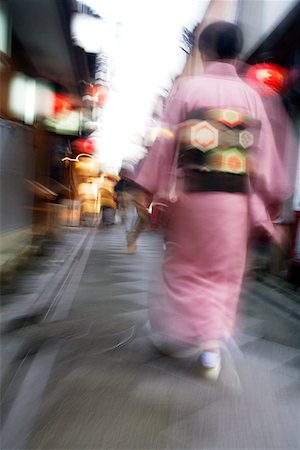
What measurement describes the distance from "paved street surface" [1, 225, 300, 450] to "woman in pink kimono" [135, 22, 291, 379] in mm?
273

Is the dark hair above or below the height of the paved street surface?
Result: above

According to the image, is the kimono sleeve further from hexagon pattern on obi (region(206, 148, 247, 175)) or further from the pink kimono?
hexagon pattern on obi (region(206, 148, 247, 175))

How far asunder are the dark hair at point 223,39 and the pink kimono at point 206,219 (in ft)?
0.23

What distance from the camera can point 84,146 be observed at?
17.8m

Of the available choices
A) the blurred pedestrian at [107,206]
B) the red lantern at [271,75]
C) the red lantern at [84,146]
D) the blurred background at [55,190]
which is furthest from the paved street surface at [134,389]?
the red lantern at [84,146]

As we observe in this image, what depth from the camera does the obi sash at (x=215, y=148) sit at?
2584 mm

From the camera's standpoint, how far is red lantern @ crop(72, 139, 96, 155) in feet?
57.4

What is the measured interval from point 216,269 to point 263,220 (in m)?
0.42

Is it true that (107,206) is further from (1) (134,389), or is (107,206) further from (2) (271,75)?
(1) (134,389)

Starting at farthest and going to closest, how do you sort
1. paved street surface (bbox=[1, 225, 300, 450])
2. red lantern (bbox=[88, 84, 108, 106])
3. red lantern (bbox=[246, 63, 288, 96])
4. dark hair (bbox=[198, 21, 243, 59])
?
red lantern (bbox=[88, 84, 108, 106])
red lantern (bbox=[246, 63, 288, 96])
dark hair (bbox=[198, 21, 243, 59])
paved street surface (bbox=[1, 225, 300, 450])

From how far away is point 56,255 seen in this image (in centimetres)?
755

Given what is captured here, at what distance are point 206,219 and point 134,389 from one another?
1034 millimetres

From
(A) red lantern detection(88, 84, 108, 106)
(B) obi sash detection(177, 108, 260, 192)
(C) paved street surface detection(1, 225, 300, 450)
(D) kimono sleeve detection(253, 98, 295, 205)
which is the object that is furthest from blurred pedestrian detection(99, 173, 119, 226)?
(B) obi sash detection(177, 108, 260, 192)

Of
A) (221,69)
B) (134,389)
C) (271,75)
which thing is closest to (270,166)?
(221,69)
